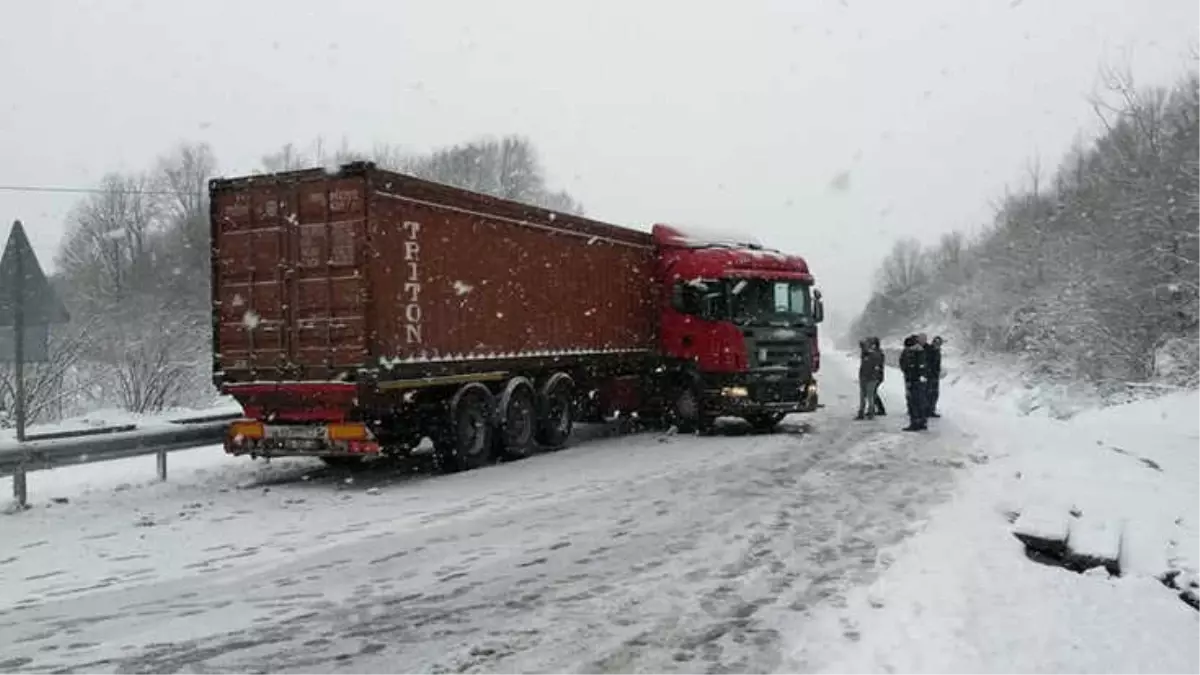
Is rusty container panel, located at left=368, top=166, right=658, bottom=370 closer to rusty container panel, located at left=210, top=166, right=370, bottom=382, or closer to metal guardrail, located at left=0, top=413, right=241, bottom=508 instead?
rusty container panel, located at left=210, top=166, right=370, bottom=382

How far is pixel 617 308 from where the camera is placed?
1647 cm

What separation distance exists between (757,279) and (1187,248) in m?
13.5

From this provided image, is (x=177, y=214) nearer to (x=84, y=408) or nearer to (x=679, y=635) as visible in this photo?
(x=84, y=408)

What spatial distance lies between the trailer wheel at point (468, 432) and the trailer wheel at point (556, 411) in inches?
61.5

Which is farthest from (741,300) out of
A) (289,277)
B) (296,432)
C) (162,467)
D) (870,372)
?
(162,467)

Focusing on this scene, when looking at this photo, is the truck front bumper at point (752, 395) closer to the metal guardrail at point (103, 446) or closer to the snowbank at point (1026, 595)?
the snowbank at point (1026, 595)

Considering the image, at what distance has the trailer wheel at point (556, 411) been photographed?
14297mm

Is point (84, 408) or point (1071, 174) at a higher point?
point (1071, 174)

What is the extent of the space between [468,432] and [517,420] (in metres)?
1.17

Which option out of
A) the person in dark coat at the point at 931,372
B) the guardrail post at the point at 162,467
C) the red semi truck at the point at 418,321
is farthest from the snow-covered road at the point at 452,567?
the person in dark coat at the point at 931,372

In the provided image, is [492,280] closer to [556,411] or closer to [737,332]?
[556,411]

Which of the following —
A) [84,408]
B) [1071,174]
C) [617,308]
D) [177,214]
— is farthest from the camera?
[177,214]

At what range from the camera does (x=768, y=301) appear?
16.9 m

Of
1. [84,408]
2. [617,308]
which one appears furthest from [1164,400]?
[84,408]
